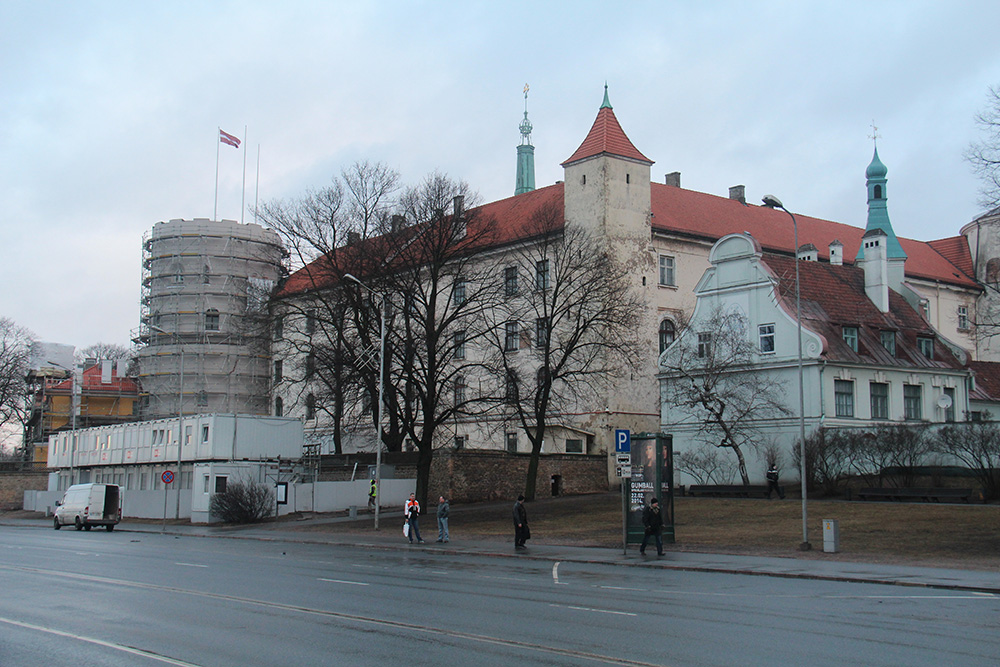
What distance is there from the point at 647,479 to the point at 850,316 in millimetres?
25774

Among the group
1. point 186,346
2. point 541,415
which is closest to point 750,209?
point 541,415

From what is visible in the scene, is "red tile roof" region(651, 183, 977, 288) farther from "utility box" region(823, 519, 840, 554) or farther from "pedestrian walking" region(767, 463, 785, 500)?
"utility box" region(823, 519, 840, 554)

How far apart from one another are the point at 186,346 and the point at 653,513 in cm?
5989

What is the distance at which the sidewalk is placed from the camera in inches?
793

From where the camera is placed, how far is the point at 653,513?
2641 cm

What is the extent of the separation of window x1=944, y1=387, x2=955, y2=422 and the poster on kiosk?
27.1m

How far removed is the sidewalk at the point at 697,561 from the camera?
66.1ft

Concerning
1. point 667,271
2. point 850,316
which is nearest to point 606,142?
point 667,271

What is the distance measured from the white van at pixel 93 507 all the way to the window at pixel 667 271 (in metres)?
33.2

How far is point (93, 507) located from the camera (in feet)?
151

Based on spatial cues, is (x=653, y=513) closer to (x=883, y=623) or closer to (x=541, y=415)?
(x=883, y=623)

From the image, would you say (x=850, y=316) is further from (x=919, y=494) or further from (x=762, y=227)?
(x=762, y=227)

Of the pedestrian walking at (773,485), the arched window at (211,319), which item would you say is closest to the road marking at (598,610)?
the pedestrian walking at (773,485)

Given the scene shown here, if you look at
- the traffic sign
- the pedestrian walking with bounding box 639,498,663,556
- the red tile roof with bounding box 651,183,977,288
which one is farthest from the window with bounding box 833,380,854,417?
the pedestrian walking with bounding box 639,498,663,556
